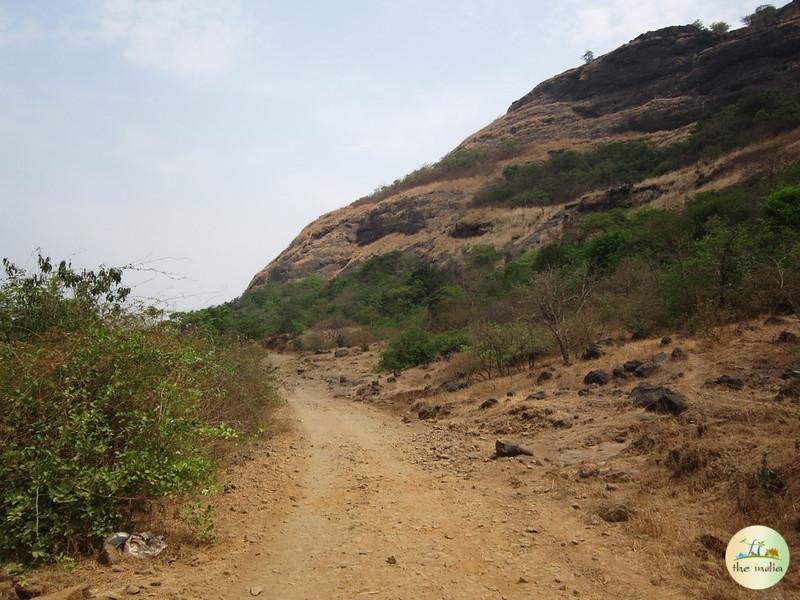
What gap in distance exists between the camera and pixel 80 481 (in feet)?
13.4

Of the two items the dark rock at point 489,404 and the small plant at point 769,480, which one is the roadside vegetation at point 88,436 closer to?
the small plant at point 769,480

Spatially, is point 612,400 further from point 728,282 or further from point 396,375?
point 396,375

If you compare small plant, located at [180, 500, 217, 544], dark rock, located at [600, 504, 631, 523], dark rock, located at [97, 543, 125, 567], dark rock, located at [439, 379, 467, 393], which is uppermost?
dark rock, located at [97, 543, 125, 567]

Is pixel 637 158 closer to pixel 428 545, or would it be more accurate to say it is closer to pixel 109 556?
pixel 428 545

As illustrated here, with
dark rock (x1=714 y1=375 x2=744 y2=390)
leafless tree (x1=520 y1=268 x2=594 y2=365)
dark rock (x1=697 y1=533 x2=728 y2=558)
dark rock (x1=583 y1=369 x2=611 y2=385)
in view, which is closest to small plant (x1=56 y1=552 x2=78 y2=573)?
dark rock (x1=697 y1=533 x2=728 y2=558)

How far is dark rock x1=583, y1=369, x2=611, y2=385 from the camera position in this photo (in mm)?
10602

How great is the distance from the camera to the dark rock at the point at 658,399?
25.0 ft

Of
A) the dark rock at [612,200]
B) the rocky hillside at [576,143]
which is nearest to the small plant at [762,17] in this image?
the rocky hillside at [576,143]

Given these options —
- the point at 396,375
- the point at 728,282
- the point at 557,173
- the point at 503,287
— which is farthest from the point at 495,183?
the point at 728,282

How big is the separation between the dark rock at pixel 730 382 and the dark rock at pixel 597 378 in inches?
88.8

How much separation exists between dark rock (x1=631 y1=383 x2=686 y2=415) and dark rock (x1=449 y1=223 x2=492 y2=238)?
35.8m

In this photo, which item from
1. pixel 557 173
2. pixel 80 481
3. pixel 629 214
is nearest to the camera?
pixel 80 481

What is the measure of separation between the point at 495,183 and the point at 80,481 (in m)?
52.7

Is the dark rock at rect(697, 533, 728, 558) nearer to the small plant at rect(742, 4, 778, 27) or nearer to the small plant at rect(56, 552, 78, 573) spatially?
the small plant at rect(56, 552, 78, 573)
